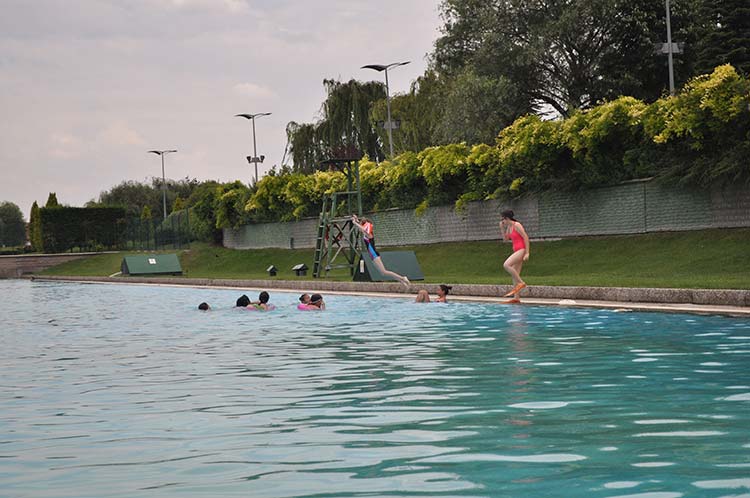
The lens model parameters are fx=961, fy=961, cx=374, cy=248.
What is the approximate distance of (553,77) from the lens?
5053 centimetres

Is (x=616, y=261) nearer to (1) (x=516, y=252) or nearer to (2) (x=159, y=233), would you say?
(1) (x=516, y=252)

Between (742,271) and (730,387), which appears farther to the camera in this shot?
(742,271)

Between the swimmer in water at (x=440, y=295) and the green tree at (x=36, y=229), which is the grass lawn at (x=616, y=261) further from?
the green tree at (x=36, y=229)

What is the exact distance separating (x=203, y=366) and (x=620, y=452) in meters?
6.55

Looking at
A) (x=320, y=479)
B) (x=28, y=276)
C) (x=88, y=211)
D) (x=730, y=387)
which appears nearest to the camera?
(x=320, y=479)

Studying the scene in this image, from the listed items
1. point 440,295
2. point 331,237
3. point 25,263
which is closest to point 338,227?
point 331,237

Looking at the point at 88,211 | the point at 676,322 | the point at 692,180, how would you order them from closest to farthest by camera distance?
1. the point at 676,322
2. the point at 692,180
3. the point at 88,211

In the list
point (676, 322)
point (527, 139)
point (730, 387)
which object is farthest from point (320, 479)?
point (527, 139)

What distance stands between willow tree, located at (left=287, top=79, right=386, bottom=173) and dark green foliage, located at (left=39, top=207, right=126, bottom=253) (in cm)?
1850

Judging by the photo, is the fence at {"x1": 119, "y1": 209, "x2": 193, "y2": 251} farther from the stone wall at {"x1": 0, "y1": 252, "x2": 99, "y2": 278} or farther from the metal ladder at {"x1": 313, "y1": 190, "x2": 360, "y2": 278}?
the metal ladder at {"x1": 313, "y1": 190, "x2": 360, "y2": 278}

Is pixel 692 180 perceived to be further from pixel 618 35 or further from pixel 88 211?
pixel 88 211

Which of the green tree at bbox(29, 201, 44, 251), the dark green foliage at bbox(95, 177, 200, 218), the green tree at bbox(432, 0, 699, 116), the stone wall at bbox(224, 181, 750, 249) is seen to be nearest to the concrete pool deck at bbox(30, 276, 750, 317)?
the stone wall at bbox(224, 181, 750, 249)

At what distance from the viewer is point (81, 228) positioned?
73.9m

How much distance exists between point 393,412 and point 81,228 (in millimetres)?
70100
